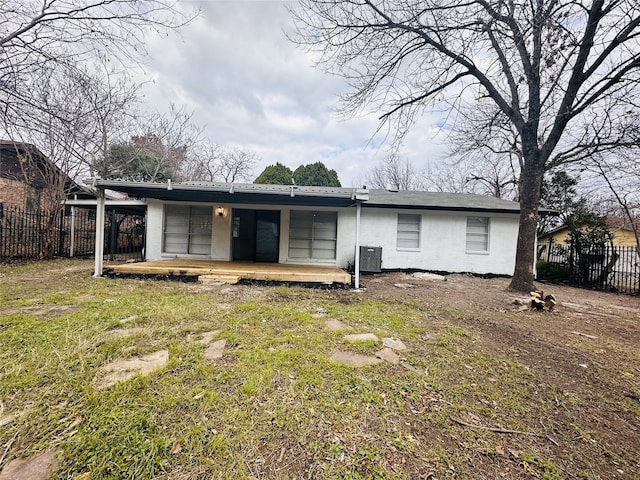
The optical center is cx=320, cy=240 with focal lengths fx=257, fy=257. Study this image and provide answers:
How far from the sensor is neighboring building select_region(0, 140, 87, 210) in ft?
30.1

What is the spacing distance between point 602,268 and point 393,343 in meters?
9.51

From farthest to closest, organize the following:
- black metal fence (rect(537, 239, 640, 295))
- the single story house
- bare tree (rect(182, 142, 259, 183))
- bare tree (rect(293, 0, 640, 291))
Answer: bare tree (rect(182, 142, 259, 183))
the single story house
black metal fence (rect(537, 239, 640, 295))
bare tree (rect(293, 0, 640, 291))

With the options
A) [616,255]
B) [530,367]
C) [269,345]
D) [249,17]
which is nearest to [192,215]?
[249,17]

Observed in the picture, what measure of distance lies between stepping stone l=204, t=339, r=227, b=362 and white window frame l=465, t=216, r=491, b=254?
9030 millimetres

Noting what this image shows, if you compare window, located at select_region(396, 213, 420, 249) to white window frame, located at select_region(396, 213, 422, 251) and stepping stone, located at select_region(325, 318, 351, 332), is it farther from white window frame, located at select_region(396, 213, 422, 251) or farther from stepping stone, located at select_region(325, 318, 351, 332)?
stepping stone, located at select_region(325, 318, 351, 332)

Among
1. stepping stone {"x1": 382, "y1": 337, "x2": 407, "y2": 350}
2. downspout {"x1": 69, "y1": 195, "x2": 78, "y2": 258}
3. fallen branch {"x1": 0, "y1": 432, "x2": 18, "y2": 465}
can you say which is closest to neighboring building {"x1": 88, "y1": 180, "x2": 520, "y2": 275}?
downspout {"x1": 69, "y1": 195, "x2": 78, "y2": 258}

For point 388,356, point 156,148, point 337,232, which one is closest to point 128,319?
point 388,356

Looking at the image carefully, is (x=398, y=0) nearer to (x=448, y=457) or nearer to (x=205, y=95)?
(x=448, y=457)

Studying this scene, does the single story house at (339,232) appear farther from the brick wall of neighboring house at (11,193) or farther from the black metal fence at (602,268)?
the brick wall of neighboring house at (11,193)

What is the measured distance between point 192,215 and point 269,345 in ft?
23.6

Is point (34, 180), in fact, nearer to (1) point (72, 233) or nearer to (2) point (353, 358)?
(1) point (72, 233)

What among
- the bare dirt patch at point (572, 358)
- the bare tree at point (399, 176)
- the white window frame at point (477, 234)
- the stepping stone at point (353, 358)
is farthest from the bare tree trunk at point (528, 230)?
the bare tree at point (399, 176)

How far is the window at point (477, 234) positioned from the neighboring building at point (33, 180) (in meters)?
14.8

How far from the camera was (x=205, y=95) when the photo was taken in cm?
1378
